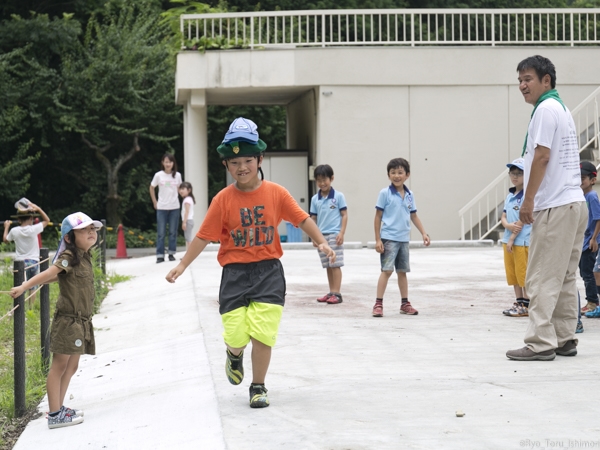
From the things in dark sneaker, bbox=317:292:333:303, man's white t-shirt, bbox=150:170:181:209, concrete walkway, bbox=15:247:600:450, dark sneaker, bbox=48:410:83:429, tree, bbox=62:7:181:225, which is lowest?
dark sneaker, bbox=48:410:83:429

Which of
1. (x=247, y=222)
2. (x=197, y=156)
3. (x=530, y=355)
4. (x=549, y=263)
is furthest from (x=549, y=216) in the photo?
(x=197, y=156)

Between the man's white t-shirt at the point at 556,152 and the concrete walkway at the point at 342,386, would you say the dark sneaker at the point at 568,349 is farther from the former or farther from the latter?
the man's white t-shirt at the point at 556,152

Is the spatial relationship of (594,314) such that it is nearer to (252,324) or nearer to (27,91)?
(252,324)

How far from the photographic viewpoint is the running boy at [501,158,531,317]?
8609 millimetres

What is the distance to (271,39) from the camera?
22688mm

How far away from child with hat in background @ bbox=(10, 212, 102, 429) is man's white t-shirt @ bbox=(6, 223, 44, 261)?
6803mm

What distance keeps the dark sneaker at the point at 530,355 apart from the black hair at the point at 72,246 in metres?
3.12

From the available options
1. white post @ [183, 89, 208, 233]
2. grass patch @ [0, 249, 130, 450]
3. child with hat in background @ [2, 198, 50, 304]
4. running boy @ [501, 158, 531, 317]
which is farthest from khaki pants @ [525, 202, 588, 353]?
white post @ [183, 89, 208, 233]

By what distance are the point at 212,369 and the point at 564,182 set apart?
281 cm

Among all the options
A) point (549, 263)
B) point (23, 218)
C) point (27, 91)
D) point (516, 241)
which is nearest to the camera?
point (549, 263)

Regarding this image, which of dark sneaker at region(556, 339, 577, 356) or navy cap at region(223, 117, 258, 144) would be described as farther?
dark sneaker at region(556, 339, 577, 356)

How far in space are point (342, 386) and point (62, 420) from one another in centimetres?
175

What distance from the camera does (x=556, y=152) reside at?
6449 mm

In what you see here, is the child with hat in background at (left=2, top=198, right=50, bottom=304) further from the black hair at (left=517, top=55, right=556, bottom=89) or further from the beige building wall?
the beige building wall
